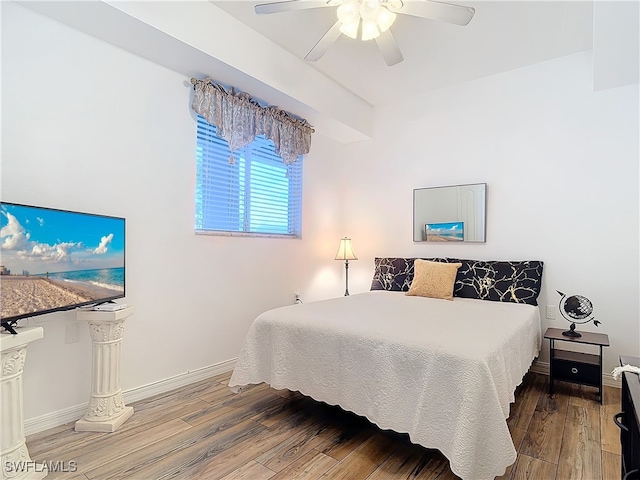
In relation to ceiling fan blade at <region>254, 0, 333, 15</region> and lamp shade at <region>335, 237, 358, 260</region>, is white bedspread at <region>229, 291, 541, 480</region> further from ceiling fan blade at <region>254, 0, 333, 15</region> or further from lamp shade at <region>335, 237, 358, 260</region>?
ceiling fan blade at <region>254, 0, 333, 15</region>

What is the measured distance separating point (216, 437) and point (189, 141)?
2.14 metres

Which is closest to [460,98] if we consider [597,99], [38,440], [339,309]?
[597,99]

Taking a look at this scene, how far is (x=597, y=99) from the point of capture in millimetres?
2967

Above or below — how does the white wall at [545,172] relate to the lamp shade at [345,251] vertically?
above

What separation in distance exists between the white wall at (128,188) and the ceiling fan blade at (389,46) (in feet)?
5.04

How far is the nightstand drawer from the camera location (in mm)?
2553

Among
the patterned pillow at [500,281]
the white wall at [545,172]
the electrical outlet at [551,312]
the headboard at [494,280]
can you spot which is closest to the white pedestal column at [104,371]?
the headboard at [494,280]

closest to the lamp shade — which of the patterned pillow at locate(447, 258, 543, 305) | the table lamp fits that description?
the table lamp

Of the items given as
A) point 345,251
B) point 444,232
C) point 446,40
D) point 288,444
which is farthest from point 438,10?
point 345,251

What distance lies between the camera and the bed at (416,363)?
5.02 ft

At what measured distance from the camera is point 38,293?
1784 mm

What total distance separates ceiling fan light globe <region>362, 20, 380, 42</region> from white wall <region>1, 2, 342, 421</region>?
1.47 m

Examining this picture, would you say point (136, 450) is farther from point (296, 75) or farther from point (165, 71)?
point (296, 75)

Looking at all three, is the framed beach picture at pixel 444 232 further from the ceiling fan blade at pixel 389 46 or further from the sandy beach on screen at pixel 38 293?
the sandy beach on screen at pixel 38 293
